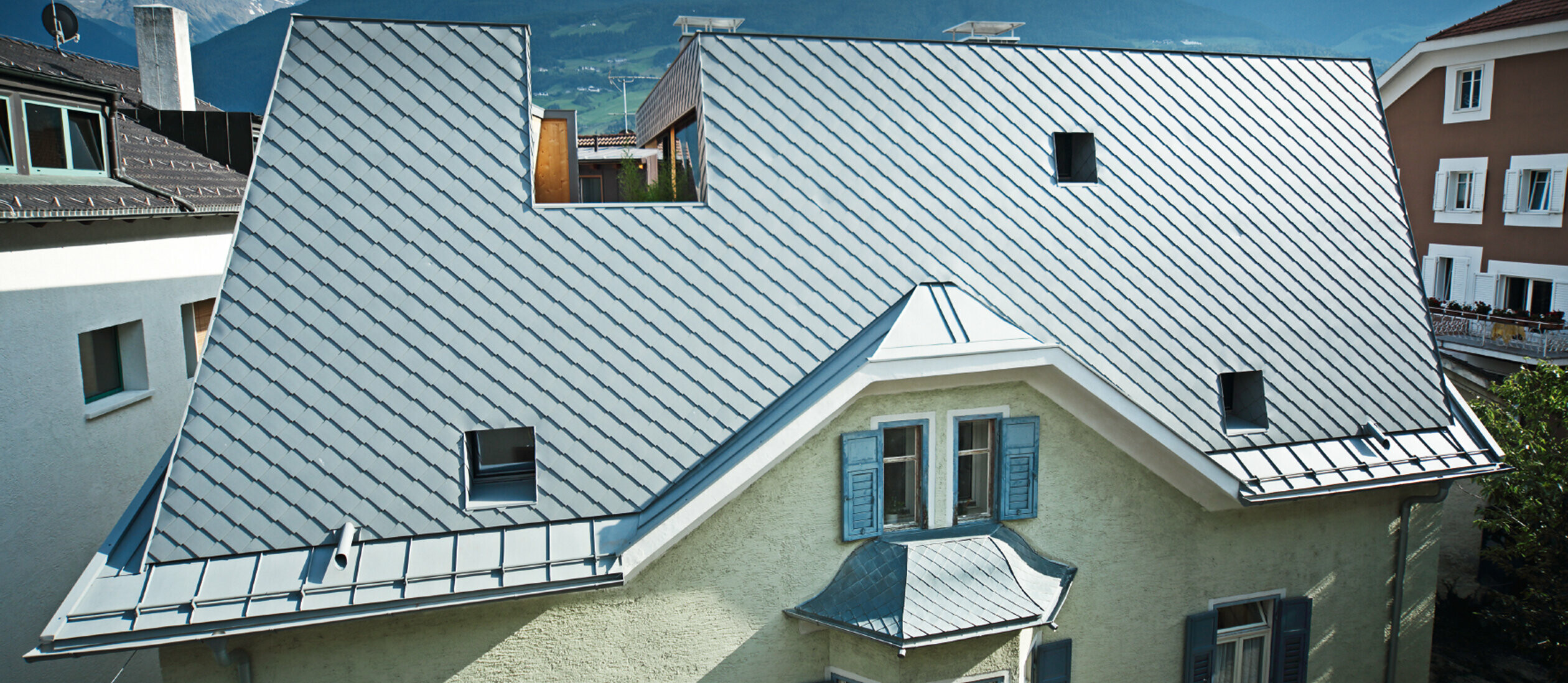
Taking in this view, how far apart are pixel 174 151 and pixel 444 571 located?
43.9 ft

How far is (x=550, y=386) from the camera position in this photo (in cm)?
891

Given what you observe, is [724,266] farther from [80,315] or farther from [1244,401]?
[80,315]

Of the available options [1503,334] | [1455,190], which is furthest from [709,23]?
[1455,190]

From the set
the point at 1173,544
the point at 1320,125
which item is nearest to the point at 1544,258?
the point at 1320,125

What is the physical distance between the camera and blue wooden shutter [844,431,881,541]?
896 cm

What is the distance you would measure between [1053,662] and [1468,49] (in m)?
28.3

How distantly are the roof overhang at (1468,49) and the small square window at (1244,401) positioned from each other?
18431 mm

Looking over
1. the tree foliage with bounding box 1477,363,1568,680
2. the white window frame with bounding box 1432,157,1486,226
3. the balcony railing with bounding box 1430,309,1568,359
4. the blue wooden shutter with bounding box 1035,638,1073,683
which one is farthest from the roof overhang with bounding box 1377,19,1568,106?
the blue wooden shutter with bounding box 1035,638,1073,683

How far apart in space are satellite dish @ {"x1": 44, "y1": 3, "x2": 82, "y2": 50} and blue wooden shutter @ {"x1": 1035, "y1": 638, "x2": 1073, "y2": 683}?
63.4ft

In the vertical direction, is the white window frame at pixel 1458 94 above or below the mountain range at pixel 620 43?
below

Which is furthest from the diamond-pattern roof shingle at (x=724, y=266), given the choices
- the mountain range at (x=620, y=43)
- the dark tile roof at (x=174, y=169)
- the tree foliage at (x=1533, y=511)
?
the mountain range at (x=620, y=43)

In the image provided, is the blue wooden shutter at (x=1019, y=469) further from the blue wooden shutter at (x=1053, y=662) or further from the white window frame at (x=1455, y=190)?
the white window frame at (x=1455, y=190)

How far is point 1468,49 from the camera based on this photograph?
2777 cm

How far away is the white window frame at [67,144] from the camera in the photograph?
11.3m
